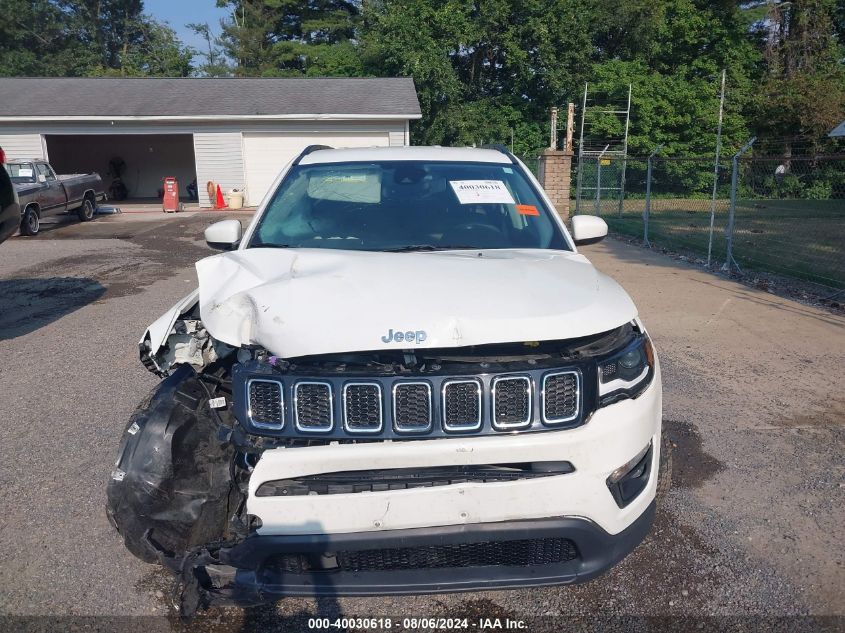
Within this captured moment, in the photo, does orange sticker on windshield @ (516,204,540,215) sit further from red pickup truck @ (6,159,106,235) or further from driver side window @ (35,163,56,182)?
driver side window @ (35,163,56,182)

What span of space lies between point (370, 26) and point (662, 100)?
14788 millimetres

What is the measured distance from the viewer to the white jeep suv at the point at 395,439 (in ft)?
7.95

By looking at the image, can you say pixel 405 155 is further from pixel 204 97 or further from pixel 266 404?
pixel 204 97

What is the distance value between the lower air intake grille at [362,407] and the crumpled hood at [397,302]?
0.14 meters

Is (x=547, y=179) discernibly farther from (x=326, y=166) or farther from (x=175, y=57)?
(x=175, y=57)

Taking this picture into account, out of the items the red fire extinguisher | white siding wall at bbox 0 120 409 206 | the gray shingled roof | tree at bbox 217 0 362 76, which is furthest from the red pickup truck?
tree at bbox 217 0 362 76

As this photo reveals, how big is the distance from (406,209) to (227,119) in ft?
69.5

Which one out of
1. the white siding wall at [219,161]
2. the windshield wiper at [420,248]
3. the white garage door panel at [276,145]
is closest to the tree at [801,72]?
the white garage door panel at [276,145]

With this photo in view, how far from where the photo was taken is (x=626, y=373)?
2730mm

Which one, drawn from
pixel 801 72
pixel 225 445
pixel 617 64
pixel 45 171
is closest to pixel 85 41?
pixel 617 64

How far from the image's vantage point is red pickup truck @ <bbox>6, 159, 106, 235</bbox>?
1614 cm

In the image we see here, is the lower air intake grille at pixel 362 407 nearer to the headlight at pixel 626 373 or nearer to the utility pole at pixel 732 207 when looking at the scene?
the headlight at pixel 626 373

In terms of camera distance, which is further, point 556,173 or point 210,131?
point 210,131

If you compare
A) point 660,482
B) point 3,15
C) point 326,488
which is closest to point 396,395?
point 326,488
